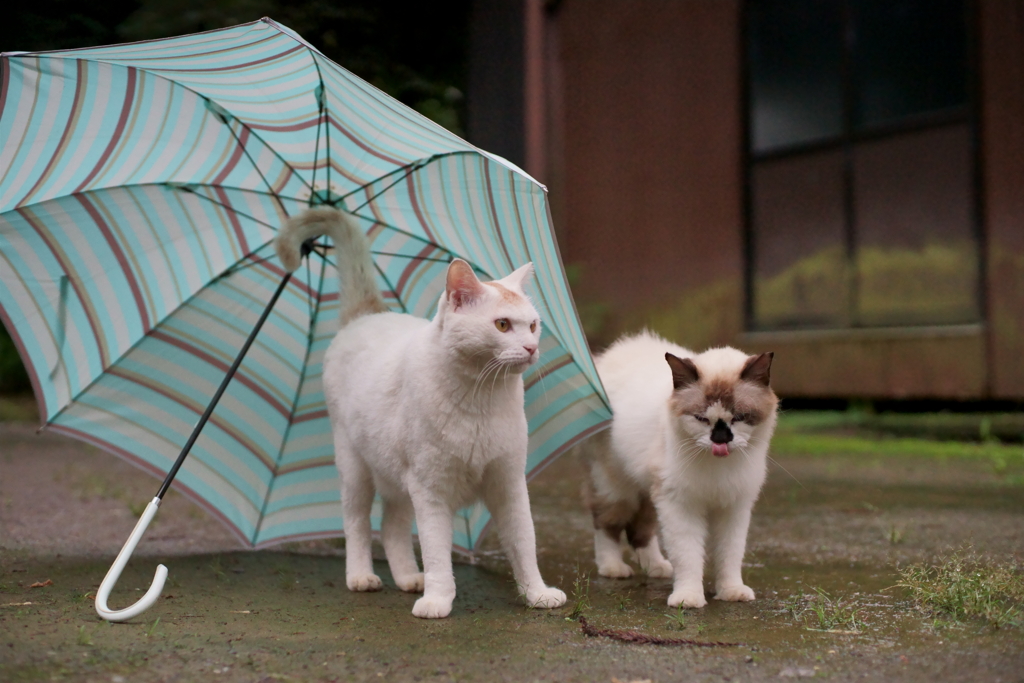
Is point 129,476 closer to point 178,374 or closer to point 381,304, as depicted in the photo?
point 178,374

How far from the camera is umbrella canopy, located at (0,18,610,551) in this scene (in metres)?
3.10

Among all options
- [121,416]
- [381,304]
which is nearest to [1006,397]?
[381,304]

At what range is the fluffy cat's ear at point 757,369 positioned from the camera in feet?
10.4

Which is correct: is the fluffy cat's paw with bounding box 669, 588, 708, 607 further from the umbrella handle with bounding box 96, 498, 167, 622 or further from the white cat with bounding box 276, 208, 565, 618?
the umbrella handle with bounding box 96, 498, 167, 622

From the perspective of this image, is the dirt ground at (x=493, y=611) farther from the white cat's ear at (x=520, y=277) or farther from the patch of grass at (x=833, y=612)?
the white cat's ear at (x=520, y=277)

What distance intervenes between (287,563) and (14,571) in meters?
1.05

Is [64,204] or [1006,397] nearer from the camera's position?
[64,204]

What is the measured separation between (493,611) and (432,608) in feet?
0.79

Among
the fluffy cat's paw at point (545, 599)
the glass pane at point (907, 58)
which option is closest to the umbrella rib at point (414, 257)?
the fluffy cat's paw at point (545, 599)

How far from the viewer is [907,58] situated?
770 centimetres

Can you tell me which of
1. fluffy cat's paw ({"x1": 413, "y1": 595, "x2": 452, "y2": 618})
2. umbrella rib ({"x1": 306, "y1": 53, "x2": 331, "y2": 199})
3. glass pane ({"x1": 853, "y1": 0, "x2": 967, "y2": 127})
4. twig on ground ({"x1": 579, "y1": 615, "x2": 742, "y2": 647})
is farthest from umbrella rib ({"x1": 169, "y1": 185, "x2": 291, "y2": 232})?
glass pane ({"x1": 853, "y1": 0, "x2": 967, "y2": 127})

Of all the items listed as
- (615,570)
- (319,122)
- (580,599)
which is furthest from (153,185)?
(615,570)

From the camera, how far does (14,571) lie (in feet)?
11.5

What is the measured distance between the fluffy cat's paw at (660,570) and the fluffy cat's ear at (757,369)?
38.4 inches
